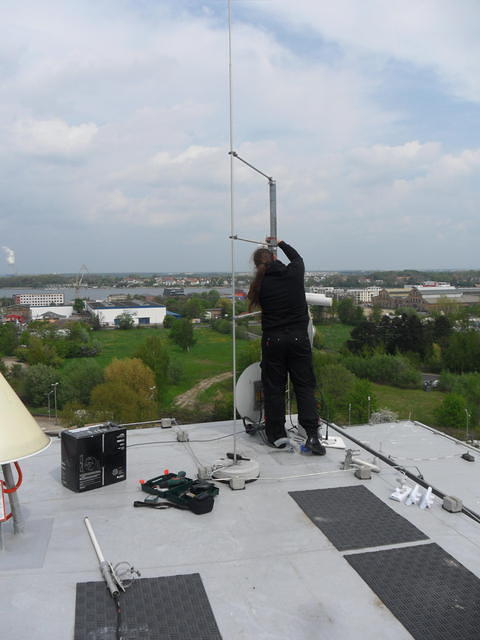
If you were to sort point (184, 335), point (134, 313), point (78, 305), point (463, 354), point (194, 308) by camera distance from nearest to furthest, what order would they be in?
1. point (463, 354)
2. point (184, 335)
3. point (194, 308)
4. point (134, 313)
5. point (78, 305)

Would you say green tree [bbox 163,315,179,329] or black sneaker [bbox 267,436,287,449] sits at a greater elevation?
black sneaker [bbox 267,436,287,449]

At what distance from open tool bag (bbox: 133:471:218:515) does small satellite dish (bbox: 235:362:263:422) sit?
1.48 meters

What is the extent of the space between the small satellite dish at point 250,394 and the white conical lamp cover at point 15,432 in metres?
2.60

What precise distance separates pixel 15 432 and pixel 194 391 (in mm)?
49582

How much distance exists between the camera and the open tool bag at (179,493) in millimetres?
3801

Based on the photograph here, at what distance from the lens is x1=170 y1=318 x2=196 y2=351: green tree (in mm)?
64750

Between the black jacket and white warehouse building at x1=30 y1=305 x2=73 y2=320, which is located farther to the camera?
white warehouse building at x1=30 y1=305 x2=73 y2=320

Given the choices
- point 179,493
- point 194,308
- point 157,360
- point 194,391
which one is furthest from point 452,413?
point 194,308

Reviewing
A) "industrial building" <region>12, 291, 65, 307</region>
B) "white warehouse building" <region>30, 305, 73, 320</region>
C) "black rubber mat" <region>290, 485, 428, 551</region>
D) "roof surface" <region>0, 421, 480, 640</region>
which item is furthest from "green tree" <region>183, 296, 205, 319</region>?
"black rubber mat" <region>290, 485, 428, 551</region>

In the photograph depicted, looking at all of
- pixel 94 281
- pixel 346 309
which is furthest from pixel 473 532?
pixel 94 281

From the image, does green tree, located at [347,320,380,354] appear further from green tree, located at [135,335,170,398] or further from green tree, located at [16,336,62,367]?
green tree, located at [16,336,62,367]

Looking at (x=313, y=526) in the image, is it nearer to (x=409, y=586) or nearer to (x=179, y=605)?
(x=409, y=586)

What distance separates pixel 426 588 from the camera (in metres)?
2.91

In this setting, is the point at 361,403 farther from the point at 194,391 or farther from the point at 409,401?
the point at 194,391
